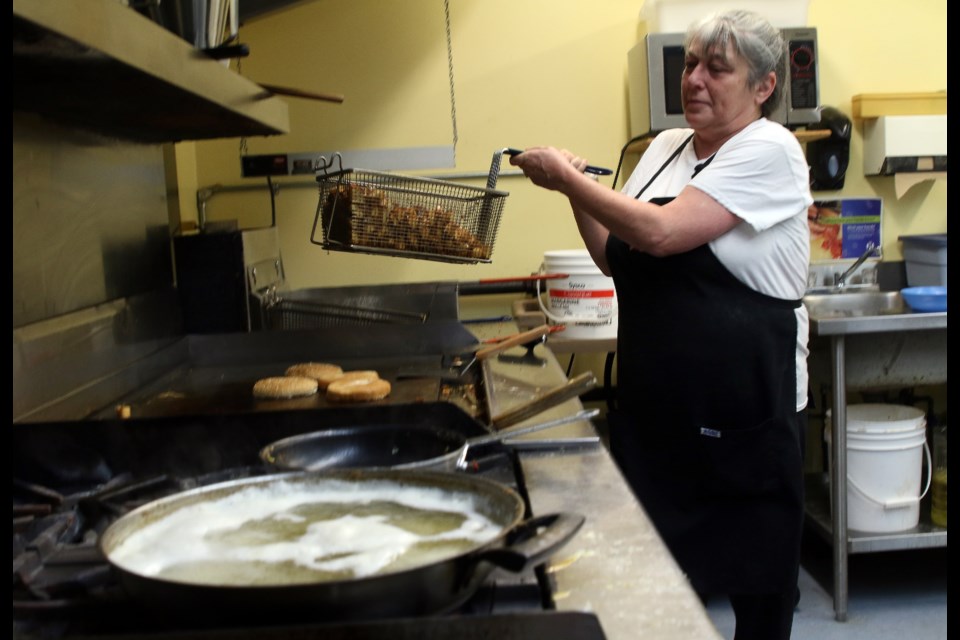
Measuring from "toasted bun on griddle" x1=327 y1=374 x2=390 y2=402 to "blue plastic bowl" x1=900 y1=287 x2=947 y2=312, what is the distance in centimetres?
161

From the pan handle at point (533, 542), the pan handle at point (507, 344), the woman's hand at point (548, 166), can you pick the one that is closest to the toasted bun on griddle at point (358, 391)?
the pan handle at point (507, 344)

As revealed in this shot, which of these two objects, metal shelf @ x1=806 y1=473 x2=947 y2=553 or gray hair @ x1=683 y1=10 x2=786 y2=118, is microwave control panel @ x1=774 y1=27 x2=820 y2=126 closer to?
gray hair @ x1=683 y1=10 x2=786 y2=118

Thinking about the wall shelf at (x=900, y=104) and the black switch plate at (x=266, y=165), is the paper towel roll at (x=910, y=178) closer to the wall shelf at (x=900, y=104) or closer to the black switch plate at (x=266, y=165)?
the wall shelf at (x=900, y=104)

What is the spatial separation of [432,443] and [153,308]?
45.0 inches

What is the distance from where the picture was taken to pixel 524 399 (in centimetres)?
161

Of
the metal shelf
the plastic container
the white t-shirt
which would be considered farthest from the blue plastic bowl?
the white t-shirt

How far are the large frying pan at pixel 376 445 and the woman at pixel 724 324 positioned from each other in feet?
1.53

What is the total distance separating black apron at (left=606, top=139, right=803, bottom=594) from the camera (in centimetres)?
167

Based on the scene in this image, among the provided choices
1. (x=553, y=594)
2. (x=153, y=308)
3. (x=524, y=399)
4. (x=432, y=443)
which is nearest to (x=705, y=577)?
(x=524, y=399)

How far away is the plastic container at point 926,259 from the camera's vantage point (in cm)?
292

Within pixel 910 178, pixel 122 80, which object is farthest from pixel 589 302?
pixel 122 80

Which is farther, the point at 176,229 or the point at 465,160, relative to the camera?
the point at 465,160

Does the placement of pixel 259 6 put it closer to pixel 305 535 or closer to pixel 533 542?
pixel 305 535
